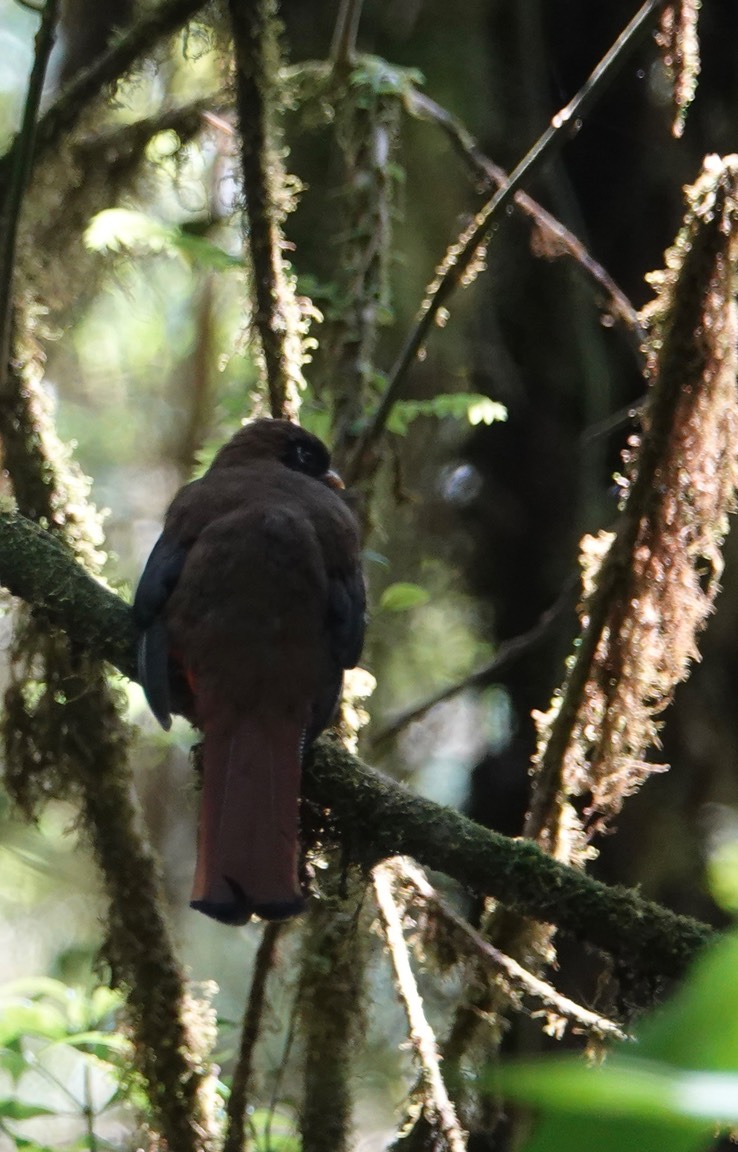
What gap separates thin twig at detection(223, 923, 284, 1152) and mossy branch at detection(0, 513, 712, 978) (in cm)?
67

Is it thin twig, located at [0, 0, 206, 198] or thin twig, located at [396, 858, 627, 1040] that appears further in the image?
thin twig, located at [0, 0, 206, 198]

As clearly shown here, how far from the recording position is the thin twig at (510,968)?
8.45ft

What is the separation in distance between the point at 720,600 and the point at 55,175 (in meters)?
2.45

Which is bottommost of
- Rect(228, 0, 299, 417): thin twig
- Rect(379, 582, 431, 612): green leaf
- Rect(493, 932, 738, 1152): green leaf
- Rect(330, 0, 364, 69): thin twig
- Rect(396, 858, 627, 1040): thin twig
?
Rect(493, 932, 738, 1152): green leaf

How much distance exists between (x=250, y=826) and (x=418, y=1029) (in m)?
0.84

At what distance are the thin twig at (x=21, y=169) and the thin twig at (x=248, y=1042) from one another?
1477 millimetres

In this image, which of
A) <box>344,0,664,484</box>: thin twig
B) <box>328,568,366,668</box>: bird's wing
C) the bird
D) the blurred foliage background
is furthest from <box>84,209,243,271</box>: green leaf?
<box>328,568,366,668</box>: bird's wing

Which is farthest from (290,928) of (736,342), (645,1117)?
(645,1117)

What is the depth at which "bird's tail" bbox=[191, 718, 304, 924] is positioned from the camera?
2195 millimetres

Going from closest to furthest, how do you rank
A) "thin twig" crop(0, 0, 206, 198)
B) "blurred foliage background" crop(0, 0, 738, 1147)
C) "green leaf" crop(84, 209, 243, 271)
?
"thin twig" crop(0, 0, 206, 198), "green leaf" crop(84, 209, 243, 271), "blurred foliage background" crop(0, 0, 738, 1147)

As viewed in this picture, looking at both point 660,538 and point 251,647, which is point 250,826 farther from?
point 660,538

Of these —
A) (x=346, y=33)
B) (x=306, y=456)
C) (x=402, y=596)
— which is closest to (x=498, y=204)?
(x=306, y=456)

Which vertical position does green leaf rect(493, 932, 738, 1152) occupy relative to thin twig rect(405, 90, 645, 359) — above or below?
below

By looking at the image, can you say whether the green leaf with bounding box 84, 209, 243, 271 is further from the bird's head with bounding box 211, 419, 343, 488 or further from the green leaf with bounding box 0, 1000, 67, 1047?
the green leaf with bounding box 0, 1000, 67, 1047
